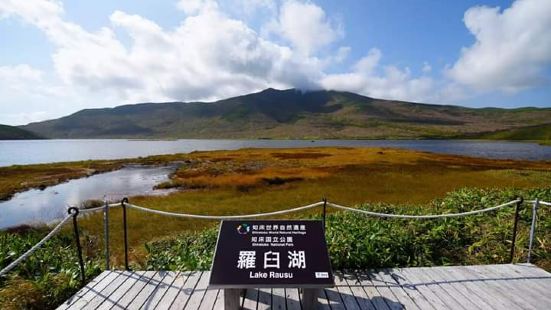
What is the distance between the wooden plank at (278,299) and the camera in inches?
252

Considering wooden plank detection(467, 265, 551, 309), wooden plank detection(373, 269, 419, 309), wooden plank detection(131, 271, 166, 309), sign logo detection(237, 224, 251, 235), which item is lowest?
wooden plank detection(467, 265, 551, 309)

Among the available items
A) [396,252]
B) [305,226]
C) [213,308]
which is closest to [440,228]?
[396,252]

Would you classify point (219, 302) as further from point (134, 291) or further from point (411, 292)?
point (411, 292)

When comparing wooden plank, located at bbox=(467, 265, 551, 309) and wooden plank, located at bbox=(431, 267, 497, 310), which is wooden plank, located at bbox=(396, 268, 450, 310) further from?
wooden plank, located at bbox=(467, 265, 551, 309)

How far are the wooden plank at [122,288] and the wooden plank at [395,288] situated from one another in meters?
5.65

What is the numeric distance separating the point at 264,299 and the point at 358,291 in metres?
2.04

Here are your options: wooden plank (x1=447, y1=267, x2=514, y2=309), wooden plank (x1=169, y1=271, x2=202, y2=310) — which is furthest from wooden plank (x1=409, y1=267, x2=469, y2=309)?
wooden plank (x1=169, y1=271, x2=202, y2=310)

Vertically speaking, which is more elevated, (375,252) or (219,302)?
(375,252)

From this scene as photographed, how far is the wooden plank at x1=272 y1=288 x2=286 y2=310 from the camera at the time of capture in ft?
21.0

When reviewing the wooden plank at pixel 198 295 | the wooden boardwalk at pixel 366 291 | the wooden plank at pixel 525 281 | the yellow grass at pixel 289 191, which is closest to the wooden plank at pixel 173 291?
the wooden boardwalk at pixel 366 291

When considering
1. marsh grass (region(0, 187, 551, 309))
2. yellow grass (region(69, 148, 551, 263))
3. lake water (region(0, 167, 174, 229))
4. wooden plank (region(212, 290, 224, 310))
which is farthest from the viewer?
lake water (region(0, 167, 174, 229))

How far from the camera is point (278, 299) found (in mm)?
6672

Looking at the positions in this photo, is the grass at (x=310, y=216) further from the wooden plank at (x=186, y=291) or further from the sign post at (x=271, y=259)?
the sign post at (x=271, y=259)

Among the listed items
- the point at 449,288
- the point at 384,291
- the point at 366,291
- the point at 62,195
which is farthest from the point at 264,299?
the point at 62,195
